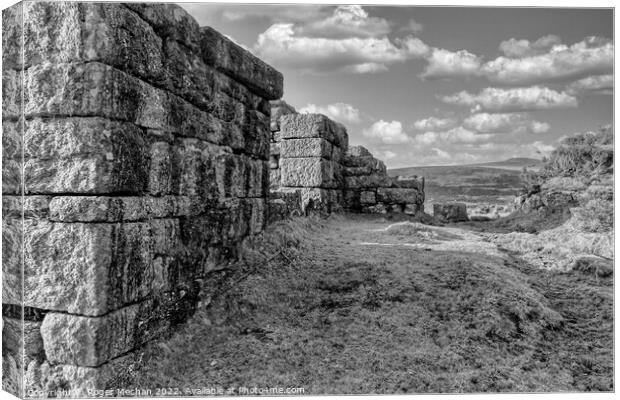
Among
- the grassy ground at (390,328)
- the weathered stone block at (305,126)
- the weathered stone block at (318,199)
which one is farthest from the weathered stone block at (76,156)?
the weathered stone block at (305,126)

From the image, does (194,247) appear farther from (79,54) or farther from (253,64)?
(253,64)

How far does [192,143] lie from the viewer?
12.8ft

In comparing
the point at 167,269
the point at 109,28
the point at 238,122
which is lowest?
the point at 167,269

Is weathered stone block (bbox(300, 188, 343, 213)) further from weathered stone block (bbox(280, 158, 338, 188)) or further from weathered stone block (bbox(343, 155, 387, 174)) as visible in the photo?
weathered stone block (bbox(343, 155, 387, 174))

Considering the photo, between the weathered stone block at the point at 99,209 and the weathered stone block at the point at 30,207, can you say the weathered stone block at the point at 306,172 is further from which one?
the weathered stone block at the point at 30,207

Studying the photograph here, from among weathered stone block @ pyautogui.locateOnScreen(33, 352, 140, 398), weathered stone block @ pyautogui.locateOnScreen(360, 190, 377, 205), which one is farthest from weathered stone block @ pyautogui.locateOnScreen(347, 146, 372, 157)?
weathered stone block @ pyautogui.locateOnScreen(33, 352, 140, 398)

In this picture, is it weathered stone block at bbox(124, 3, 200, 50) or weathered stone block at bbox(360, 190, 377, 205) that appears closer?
weathered stone block at bbox(124, 3, 200, 50)

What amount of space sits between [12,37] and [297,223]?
428 cm

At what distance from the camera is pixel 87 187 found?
2891mm

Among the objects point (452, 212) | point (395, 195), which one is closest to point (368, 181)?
point (395, 195)

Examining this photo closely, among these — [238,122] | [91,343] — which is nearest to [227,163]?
[238,122]

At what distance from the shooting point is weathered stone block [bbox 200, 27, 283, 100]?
416 cm

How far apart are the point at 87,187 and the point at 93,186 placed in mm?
39

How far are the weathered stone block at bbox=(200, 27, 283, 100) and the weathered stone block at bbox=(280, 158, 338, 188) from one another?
11.9 ft
